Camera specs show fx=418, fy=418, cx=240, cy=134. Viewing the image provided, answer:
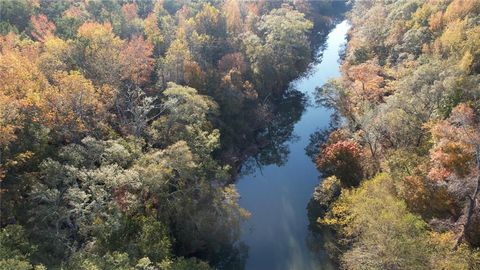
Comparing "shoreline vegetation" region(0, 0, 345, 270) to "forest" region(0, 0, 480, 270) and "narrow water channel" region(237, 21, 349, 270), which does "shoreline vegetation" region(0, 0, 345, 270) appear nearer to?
"forest" region(0, 0, 480, 270)

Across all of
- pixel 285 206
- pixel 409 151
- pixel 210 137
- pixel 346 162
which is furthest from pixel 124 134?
pixel 409 151

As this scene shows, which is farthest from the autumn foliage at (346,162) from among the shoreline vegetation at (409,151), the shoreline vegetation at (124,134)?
the shoreline vegetation at (124,134)

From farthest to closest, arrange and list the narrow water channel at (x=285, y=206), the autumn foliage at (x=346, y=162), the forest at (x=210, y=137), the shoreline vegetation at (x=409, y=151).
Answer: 1. the autumn foliage at (x=346, y=162)
2. the narrow water channel at (x=285, y=206)
3. the forest at (x=210, y=137)
4. the shoreline vegetation at (x=409, y=151)

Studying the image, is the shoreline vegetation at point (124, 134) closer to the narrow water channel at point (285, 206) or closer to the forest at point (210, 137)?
the forest at point (210, 137)

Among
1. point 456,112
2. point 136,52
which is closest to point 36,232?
point 136,52

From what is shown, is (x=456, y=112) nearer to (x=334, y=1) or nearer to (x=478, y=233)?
(x=478, y=233)

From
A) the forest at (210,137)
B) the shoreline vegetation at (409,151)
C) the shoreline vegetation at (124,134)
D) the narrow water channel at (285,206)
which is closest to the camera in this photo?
the shoreline vegetation at (409,151)

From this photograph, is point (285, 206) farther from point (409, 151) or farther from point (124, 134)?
point (124, 134)
